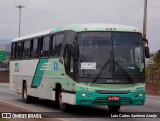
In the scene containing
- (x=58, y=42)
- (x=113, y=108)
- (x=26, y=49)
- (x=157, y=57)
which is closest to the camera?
(x=113, y=108)

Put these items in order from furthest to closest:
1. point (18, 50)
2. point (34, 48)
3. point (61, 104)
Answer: point (18, 50) < point (34, 48) < point (61, 104)

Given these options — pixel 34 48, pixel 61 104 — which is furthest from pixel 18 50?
pixel 61 104

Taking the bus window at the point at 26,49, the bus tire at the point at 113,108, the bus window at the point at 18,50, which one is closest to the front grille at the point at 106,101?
the bus tire at the point at 113,108

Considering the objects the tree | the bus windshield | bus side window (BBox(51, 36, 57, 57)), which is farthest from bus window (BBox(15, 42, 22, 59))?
the tree

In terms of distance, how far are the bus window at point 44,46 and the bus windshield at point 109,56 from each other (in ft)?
12.5

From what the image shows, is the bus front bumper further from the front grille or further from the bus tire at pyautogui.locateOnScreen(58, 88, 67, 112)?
the bus tire at pyautogui.locateOnScreen(58, 88, 67, 112)

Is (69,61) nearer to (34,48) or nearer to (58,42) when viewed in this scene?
(58,42)

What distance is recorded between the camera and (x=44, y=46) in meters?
20.9

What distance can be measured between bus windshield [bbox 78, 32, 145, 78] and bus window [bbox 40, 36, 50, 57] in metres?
3.80

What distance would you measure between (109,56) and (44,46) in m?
5.07

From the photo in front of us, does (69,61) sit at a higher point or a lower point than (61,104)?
higher

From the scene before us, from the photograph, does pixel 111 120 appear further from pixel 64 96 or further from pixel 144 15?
pixel 144 15

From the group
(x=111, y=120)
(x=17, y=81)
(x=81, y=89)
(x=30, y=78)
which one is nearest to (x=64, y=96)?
(x=81, y=89)

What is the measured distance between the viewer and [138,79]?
1666cm
